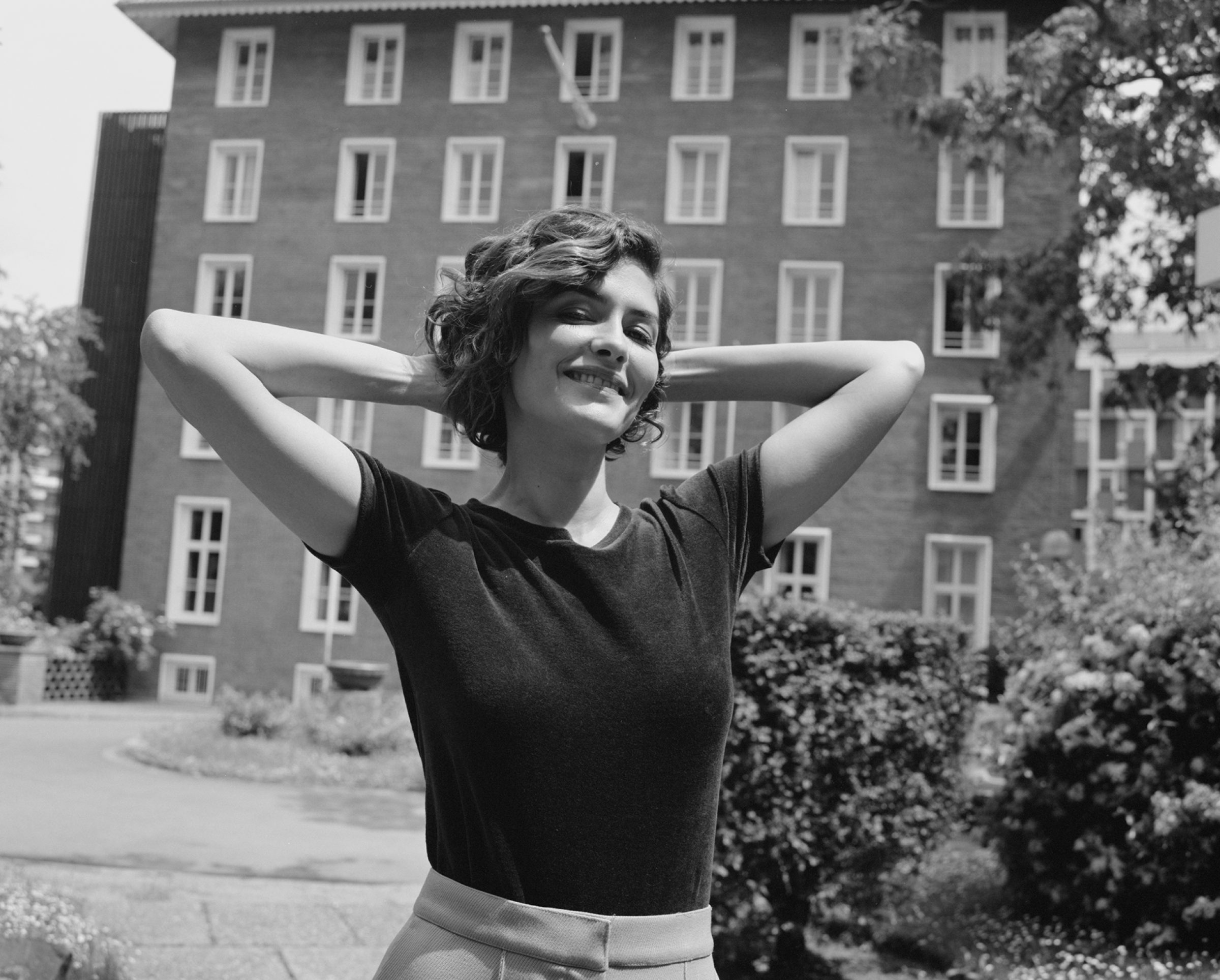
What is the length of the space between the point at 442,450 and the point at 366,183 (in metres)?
5.88

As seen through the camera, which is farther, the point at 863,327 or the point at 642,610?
the point at 863,327

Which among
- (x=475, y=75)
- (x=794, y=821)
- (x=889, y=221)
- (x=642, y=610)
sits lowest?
(x=794, y=821)

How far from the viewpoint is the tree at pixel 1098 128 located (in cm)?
1133

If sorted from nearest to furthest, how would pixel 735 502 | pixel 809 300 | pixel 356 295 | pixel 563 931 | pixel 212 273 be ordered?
pixel 563 931, pixel 735 502, pixel 809 300, pixel 356 295, pixel 212 273

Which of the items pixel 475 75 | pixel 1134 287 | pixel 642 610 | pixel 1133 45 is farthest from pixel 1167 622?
pixel 475 75

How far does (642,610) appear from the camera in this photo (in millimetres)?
1648

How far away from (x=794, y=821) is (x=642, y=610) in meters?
4.22

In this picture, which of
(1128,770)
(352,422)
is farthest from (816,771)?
(352,422)

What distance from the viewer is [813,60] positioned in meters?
25.6

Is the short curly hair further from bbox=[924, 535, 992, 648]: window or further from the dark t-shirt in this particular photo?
bbox=[924, 535, 992, 648]: window

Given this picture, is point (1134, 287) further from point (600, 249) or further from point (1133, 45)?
point (600, 249)

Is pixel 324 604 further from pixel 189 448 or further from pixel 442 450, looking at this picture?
pixel 189 448

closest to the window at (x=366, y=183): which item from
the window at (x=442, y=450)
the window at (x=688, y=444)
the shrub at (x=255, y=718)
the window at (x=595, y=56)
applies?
the window at (x=595, y=56)

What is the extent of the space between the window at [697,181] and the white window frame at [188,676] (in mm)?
12805
